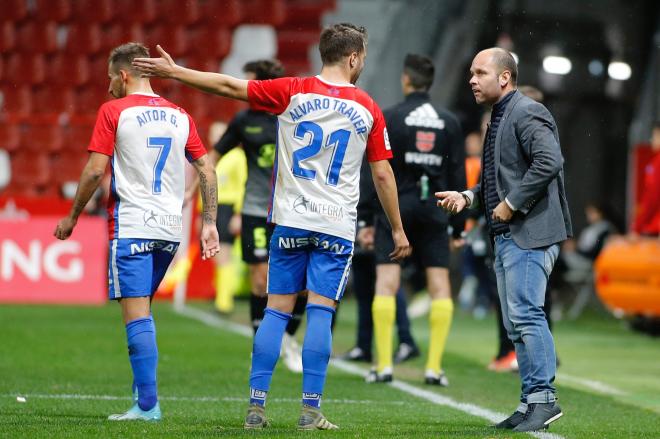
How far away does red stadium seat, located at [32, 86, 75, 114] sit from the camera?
20.6 meters

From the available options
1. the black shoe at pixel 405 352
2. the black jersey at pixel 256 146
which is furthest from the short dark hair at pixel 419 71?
the black shoe at pixel 405 352

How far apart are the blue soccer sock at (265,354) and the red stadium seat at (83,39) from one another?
49.7ft

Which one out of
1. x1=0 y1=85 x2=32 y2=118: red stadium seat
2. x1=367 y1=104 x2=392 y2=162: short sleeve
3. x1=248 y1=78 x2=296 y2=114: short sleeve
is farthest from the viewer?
x1=0 y1=85 x2=32 y2=118: red stadium seat

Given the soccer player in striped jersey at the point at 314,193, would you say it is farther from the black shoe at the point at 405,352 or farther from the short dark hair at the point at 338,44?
the black shoe at the point at 405,352

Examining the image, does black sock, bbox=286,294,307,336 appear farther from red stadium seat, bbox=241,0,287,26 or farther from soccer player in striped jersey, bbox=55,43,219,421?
red stadium seat, bbox=241,0,287,26

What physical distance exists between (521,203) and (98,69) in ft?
50.7

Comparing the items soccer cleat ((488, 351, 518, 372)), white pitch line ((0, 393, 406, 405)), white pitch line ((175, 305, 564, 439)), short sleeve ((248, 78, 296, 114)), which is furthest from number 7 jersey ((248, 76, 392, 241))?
soccer cleat ((488, 351, 518, 372))

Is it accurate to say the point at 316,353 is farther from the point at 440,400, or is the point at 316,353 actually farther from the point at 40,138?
the point at 40,138

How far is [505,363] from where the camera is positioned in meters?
10.2

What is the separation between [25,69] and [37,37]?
539 millimetres

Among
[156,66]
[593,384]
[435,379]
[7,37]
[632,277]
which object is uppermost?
[7,37]

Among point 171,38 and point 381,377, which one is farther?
point 171,38

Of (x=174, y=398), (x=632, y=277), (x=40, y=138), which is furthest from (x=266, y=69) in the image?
(x=40, y=138)

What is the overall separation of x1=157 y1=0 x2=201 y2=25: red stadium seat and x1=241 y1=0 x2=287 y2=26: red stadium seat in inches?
31.2
